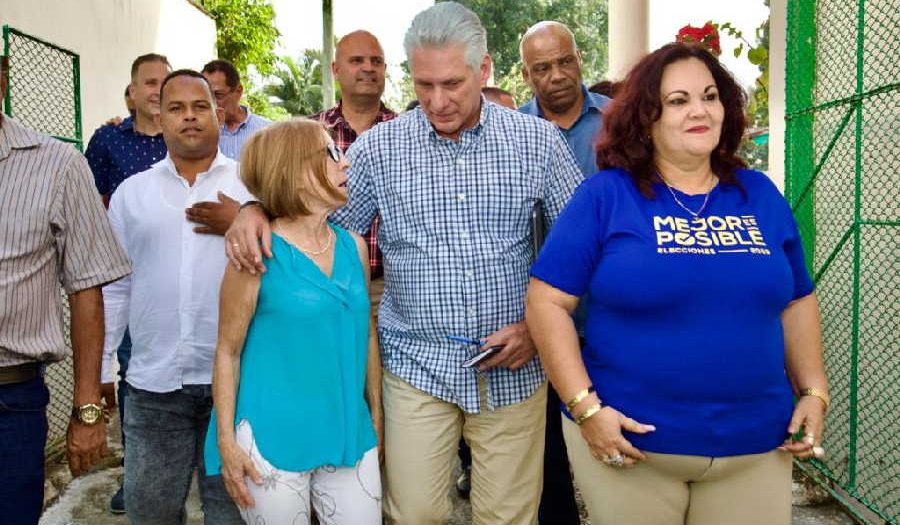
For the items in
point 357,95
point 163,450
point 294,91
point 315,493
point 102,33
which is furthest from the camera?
point 294,91

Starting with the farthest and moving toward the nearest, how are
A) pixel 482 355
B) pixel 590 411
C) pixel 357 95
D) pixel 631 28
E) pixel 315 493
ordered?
pixel 631 28
pixel 357 95
pixel 482 355
pixel 315 493
pixel 590 411

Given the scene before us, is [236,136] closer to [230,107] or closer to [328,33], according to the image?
[230,107]

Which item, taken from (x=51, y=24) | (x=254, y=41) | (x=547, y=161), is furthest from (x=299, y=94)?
(x=547, y=161)

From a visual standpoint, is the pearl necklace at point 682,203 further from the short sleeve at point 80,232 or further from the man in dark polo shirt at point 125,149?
the man in dark polo shirt at point 125,149

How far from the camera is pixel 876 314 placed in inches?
165

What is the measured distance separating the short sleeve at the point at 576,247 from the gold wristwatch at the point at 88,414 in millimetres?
1453

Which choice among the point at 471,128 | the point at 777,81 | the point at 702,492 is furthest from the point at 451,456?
the point at 777,81

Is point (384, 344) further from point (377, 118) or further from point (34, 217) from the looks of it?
point (377, 118)

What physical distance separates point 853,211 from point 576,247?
2.62 m

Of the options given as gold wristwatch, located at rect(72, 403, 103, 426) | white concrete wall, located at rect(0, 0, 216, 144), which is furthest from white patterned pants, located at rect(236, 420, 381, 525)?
white concrete wall, located at rect(0, 0, 216, 144)

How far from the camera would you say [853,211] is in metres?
4.32

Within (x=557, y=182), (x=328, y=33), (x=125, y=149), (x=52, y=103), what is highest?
(x=328, y=33)

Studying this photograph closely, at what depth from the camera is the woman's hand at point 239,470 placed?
97.7 inches

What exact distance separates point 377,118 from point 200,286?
1.75 metres
